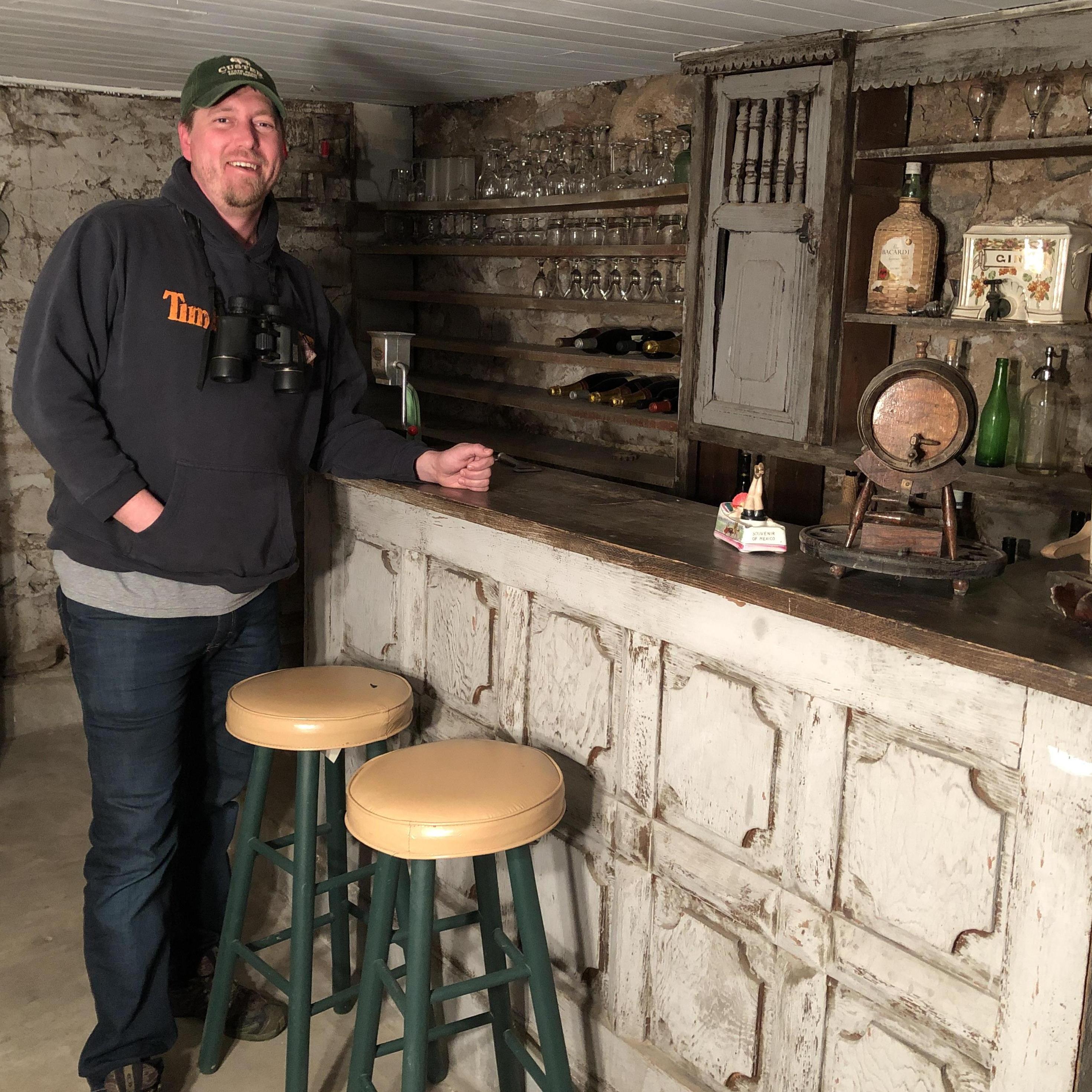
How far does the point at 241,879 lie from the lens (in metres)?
2.47

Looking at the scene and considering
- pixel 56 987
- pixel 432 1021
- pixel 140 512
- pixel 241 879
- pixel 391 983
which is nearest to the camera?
pixel 391 983

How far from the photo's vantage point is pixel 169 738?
7.98ft

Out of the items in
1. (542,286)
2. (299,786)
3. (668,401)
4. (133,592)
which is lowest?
(299,786)

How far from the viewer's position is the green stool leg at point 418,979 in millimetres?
1855

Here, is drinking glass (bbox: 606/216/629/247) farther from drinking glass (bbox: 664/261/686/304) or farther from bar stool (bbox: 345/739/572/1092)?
bar stool (bbox: 345/739/572/1092)

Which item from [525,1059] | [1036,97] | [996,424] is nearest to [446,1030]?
[525,1059]

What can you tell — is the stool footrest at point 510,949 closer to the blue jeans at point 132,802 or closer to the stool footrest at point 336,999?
the stool footrest at point 336,999

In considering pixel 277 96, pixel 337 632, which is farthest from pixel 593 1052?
pixel 277 96

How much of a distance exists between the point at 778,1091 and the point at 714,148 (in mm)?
2504

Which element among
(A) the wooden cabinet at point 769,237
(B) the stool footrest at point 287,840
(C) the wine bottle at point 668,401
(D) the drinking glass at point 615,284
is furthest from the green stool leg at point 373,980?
(D) the drinking glass at point 615,284

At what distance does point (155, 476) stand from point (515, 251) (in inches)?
81.2

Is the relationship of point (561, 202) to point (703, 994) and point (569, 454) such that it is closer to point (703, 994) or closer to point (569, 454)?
point (569, 454)

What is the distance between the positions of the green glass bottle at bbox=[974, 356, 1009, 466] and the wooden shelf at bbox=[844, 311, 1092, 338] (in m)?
0.12

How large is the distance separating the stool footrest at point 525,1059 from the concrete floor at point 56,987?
0.50 meters
